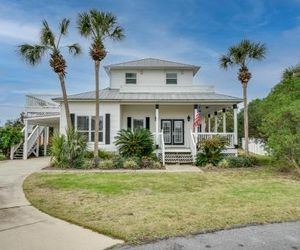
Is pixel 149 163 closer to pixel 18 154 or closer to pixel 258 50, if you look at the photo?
pixel 258 50

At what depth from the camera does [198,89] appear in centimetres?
2358

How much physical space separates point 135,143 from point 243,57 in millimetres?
7843

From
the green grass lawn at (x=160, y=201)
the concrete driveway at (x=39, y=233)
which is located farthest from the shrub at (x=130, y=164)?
the concrete driveway at (x=39, y=233)

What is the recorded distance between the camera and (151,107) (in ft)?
75.4

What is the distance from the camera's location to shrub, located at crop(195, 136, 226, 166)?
17688mm

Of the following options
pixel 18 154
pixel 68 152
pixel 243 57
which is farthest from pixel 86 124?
pixel 243 57

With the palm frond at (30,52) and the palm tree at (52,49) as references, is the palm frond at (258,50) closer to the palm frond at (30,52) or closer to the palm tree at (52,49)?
the palm tree at (52,49)

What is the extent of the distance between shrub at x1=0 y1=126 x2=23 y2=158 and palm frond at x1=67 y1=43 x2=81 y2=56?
25.9 ft

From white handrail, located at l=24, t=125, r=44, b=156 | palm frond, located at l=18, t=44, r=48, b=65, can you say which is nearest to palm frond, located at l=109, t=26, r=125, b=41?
palm frond, located at l=18, t=44, r=48, b=65

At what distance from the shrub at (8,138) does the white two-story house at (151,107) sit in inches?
23.7

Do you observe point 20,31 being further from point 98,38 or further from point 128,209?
point 128,209

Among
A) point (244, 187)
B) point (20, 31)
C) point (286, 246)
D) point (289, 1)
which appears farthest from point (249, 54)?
point (286, 246)

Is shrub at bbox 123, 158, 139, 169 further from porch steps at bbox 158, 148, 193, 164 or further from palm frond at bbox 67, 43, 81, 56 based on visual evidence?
palm frond at bbox 67, 43, 81, 56

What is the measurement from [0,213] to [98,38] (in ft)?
39.2
